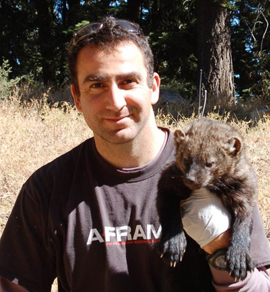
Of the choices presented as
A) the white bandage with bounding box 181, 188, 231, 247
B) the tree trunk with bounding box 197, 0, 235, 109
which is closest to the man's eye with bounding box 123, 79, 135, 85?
the white bandage with bounding box 181, 188, 231, 247

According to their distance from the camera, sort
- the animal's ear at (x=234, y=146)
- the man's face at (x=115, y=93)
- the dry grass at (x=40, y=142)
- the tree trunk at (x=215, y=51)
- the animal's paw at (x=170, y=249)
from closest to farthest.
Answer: the animal's paw at (x=170, y=249)
the man's face at (x=115, y=93)
the animal's ear at (x=234, y=146)
the dry grass at (x=40, y=142)
the tree trunk at (x=215, y=51)

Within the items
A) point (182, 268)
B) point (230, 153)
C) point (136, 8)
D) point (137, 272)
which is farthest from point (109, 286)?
point (136, 8)

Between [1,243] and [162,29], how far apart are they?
37.7 ft

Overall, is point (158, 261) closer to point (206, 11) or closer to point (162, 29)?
point (206, 11)

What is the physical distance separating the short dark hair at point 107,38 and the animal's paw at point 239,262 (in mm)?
1256

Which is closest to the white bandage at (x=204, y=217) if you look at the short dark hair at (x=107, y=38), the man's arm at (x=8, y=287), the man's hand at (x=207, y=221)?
the man's hand at (x=207, y=221)

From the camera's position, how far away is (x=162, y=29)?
515 inches

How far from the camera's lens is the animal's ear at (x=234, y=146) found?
2.73m

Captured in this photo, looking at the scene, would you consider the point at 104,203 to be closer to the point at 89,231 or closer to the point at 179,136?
the point at 89,231

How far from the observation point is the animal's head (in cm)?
Result: 264

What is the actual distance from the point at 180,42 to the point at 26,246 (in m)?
10.5

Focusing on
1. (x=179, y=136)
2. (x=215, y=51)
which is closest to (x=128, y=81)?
(x=179, y=136)

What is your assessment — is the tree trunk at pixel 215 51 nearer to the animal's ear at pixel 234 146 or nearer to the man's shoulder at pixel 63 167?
the animal's ear at pixel 234 146

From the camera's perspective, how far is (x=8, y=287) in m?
2.64
